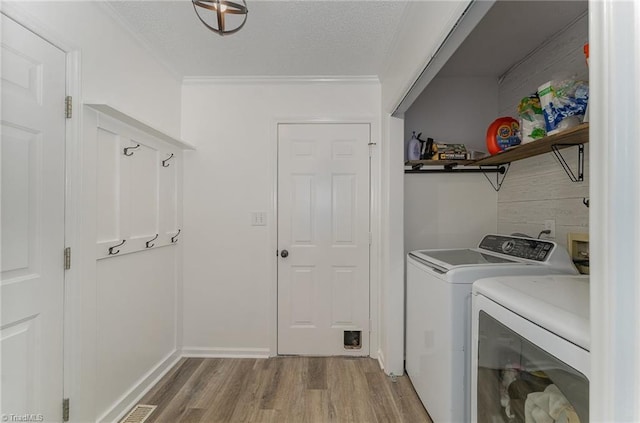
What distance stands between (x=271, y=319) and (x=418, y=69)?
2197 millimetres

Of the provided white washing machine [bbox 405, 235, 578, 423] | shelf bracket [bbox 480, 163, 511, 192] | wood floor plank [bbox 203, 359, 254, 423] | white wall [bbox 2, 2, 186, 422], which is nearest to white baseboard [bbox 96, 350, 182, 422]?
white wall [bbox 2, 2, 186, 422]

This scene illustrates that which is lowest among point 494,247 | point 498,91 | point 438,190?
point 494,247

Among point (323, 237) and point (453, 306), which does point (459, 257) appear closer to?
point (453, 306)

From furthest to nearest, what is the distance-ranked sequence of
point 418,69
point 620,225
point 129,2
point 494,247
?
1. point 494,247
2. point 129,2
3. point 418,69
4. point 620,225

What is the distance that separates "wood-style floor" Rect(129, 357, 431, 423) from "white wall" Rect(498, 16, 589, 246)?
4.79 ft

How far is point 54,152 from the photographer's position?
1.46 m

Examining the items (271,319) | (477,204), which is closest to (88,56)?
(271,319)

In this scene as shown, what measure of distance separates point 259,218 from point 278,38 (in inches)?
55.1

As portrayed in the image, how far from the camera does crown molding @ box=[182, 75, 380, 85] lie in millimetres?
2623

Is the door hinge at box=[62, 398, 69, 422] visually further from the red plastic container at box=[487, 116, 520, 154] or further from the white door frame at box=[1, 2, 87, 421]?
the red plastic container at box=[487, 116, 520, 154]

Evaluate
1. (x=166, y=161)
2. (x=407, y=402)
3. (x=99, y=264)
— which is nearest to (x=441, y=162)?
(x=407, y=402)

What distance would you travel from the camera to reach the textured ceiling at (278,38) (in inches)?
70.2

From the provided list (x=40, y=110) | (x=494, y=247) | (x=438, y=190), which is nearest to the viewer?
(x=40, y=110)

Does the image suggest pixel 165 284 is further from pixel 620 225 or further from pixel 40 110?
pixel 620 225
